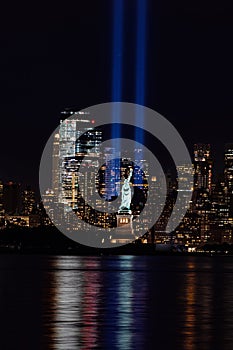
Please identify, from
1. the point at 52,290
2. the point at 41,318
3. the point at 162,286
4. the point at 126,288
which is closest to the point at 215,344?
the point at 41,318

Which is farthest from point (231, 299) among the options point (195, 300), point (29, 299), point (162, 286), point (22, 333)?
point (22, 333)

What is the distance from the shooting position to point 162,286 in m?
67.6

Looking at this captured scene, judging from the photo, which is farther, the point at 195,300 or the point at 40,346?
the point at 195,300

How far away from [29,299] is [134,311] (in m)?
7.79

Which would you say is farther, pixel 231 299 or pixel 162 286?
pixel 162 286

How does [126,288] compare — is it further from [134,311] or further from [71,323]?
[71,323]

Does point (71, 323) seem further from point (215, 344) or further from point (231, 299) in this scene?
point (231, 299)

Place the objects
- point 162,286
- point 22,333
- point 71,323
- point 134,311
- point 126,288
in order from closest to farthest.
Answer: point 22,333, point 71,323, point 134,311, point 126,288, point 162,286

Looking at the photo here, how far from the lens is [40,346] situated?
3142 cm

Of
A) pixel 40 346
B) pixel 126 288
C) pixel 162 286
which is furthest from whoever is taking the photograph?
pixel 162 286

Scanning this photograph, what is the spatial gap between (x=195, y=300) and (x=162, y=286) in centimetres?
1570

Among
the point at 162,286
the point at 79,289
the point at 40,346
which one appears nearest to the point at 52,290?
the point at 79,289

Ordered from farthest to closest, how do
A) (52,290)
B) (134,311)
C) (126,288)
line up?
1. (126,288)
2. (52,290)
3. (134,311)

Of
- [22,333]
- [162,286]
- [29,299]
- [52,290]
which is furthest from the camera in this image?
[162,286]
